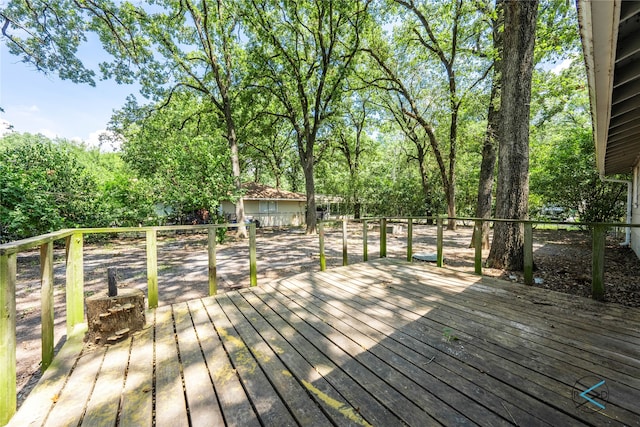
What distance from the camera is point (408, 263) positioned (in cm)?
521

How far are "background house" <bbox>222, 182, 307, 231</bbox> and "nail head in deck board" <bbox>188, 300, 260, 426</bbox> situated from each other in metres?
16.9

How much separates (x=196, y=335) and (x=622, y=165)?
11.3 metres

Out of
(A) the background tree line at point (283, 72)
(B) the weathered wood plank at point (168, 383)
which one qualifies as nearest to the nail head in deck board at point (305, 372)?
(B) the weathered wood plank at point (168, 383)

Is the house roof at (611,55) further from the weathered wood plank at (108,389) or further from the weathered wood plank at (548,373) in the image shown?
the weathered wood plank at (108,389)

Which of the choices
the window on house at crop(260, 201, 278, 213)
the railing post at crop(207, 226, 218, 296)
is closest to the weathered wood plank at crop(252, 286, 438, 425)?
the railing post at crop(207, 226, 218, 296)

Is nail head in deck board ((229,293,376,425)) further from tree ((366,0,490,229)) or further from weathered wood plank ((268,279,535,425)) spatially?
tree ((366,0,490,229))

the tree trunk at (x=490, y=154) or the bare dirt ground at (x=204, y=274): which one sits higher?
the tree trunk at (x=490, y=154)

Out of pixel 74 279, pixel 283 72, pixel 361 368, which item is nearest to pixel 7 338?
pixel 74 279

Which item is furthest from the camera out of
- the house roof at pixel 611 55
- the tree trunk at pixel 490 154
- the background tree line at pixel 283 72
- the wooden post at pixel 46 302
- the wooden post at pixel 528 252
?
the background tree line at pixel 283 72

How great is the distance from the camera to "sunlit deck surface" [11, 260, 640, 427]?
1.45 meters

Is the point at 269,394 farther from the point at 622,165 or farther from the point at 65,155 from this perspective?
the point at 65,155

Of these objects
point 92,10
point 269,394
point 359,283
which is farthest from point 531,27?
point 92,10

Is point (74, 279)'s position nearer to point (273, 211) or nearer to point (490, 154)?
point (490, 154)

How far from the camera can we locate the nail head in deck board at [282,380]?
1436 millimetres
